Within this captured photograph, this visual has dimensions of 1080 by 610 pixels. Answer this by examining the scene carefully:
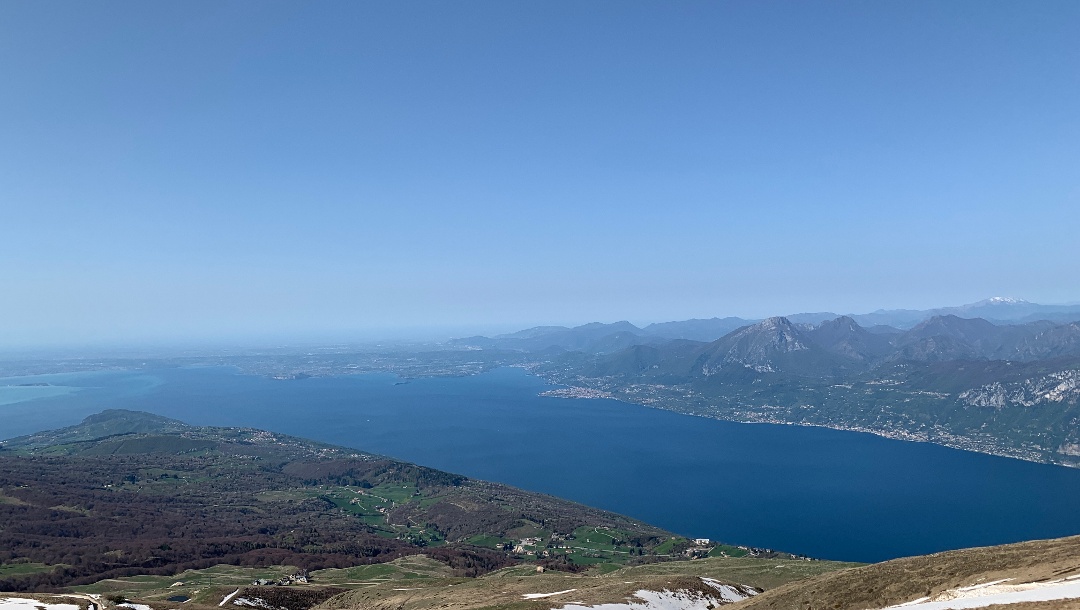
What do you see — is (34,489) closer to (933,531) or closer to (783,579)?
(783,579)

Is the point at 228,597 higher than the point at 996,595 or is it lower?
lower

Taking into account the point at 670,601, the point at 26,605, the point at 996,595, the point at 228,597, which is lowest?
the point at 228,597

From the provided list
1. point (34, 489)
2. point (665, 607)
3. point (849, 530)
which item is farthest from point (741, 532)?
point (34, 489)

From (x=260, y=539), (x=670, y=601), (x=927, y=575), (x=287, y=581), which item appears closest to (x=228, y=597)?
(x=287, y=581)

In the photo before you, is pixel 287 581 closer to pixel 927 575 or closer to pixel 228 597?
pixel 228 597

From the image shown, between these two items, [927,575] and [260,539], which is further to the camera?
[260,539]

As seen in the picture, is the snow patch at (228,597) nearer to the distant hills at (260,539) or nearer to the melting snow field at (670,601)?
the melting snow field at (670,601)

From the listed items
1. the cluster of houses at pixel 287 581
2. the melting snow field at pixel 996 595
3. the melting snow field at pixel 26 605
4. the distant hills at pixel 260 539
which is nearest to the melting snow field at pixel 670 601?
the melting snow field at pixel 996 595
